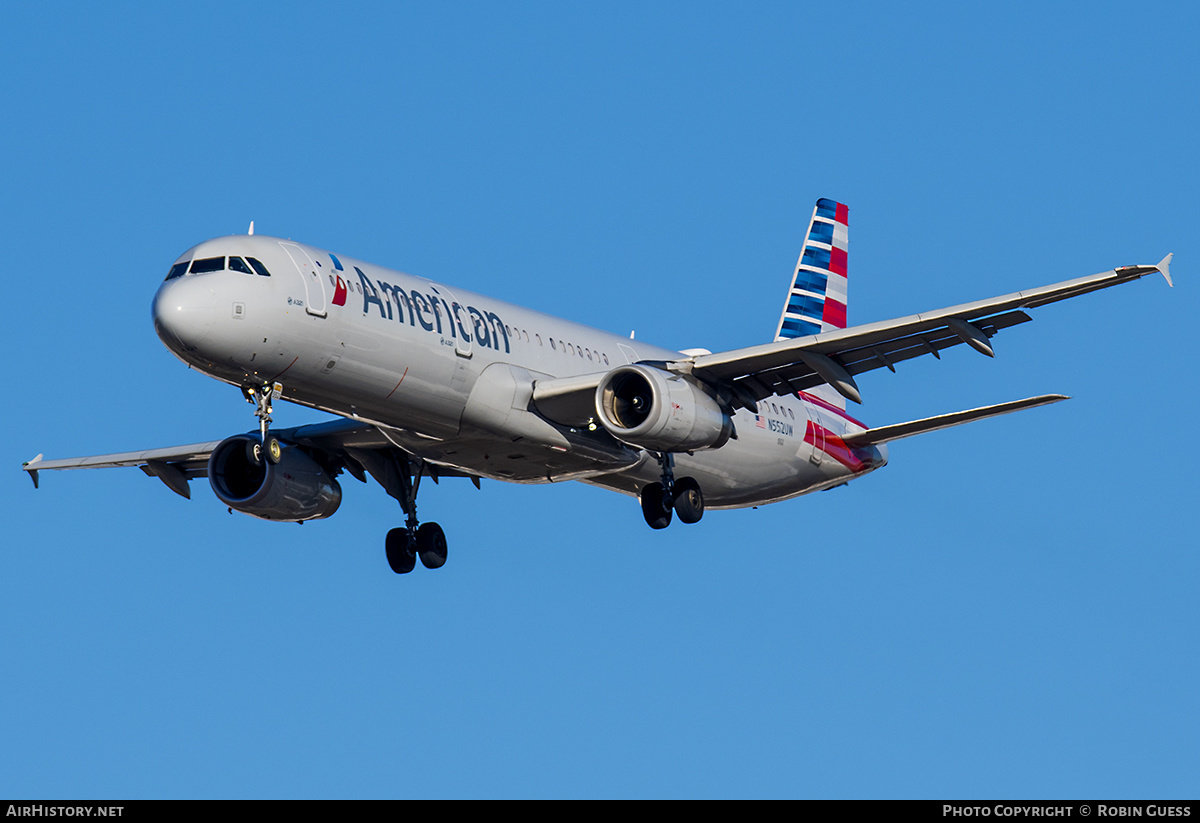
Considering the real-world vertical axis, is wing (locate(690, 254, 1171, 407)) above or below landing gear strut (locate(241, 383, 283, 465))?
above

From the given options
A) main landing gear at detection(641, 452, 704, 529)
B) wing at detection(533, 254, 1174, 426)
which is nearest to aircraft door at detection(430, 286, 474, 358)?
wing at detection(533, 254, 1174, 426)

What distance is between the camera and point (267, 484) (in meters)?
39.6

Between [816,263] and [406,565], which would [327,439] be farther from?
[816,263]

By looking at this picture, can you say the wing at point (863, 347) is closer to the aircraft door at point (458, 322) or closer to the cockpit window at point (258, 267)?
the aircraft door at point (458, 322)

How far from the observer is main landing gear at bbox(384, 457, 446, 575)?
135 ft

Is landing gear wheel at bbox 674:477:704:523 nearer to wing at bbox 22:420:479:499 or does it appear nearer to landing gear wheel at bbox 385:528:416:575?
wing at bbox 22:420:479:499

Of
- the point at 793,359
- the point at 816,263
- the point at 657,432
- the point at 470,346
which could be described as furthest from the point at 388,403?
the point at 816,263

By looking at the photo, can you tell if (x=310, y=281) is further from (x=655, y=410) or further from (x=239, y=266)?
(x=655, y=410)

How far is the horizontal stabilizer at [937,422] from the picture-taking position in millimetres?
37031

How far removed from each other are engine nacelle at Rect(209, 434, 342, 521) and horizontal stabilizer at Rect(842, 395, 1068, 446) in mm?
13831

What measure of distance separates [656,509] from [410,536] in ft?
20.3

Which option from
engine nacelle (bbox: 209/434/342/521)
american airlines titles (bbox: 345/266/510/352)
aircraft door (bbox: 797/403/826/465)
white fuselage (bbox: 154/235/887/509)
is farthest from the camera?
aircraft door (bbox: 797/403/826/465)

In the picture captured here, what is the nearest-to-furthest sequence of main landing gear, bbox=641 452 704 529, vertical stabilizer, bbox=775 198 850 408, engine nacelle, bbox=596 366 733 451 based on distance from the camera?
engine nacelle, bbox=596 366 733 451 < main landing gear, bbox=641 452 704 529 < vertical stabilizer, bbox=775 198 850 408
